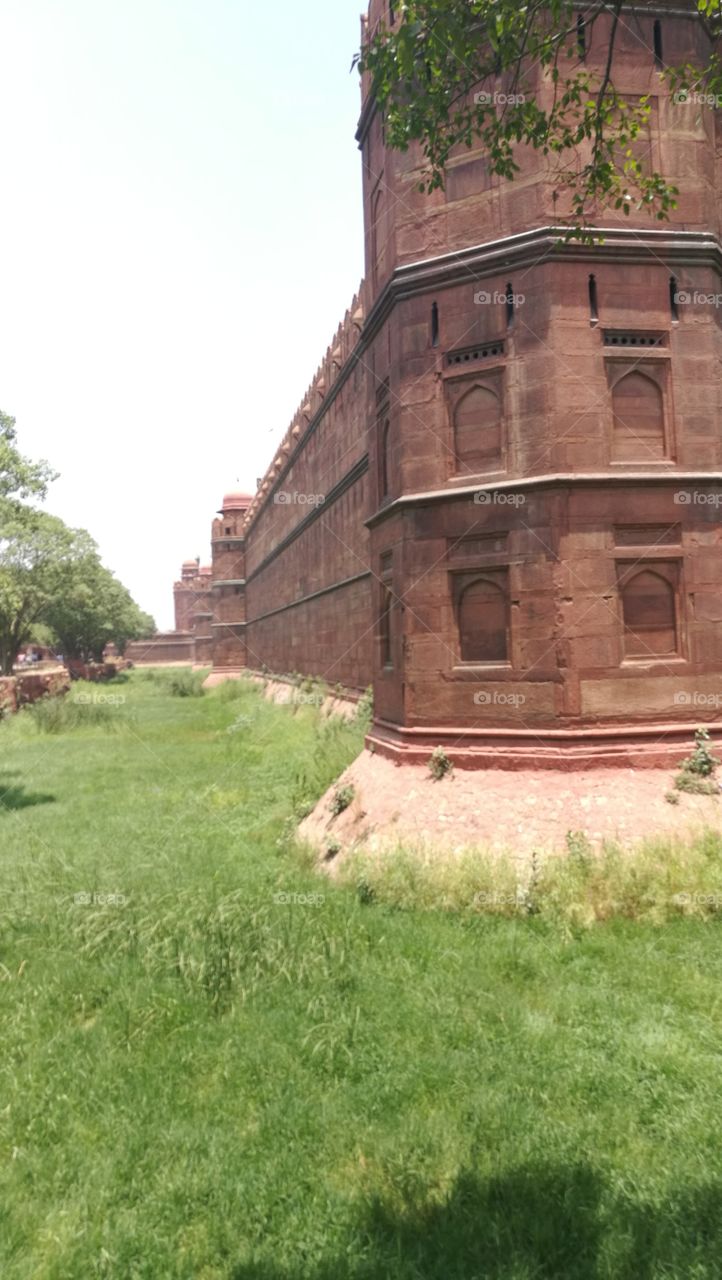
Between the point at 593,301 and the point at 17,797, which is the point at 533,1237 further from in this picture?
the point at 17,797

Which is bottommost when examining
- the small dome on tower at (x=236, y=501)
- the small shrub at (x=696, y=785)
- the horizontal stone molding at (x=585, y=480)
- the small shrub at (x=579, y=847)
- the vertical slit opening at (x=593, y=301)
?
the small shrub at (x=579, y=847)

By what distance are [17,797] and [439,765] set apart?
7957 mm

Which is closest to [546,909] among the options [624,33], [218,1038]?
[218,1038]

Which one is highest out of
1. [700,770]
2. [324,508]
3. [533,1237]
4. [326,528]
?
[324,508]

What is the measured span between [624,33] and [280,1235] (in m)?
10.3

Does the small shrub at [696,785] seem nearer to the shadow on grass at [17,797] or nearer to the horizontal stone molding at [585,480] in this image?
the horizontal stone molding at [585,480]

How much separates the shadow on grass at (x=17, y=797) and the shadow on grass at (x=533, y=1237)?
9.77 metres

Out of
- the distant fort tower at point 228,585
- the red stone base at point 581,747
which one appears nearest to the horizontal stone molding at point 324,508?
the red stone base at point 581,747

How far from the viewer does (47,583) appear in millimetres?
35062

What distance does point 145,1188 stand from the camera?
3.50 meters

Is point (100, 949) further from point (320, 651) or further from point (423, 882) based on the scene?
point (320, 651)

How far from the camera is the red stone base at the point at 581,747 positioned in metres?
7.23

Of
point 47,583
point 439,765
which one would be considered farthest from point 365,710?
point 47,583

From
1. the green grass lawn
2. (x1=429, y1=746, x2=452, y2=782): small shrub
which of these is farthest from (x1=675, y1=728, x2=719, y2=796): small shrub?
(x1=429, y1=746, x2=452, y2=782): small shrub
